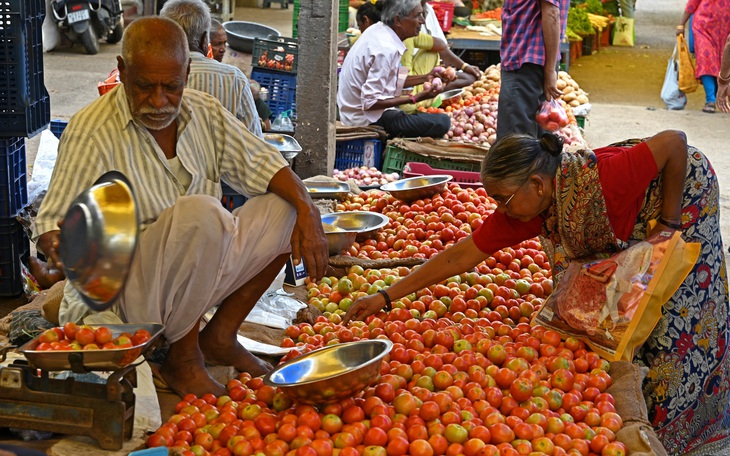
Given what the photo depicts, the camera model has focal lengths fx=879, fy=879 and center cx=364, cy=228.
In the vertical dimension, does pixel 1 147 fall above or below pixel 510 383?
above

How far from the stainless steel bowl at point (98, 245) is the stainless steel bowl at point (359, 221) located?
235 cm

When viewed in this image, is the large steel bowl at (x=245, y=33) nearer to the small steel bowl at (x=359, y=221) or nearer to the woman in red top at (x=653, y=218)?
the small steel bowl at (x=359, y=221)

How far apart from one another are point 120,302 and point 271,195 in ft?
2.07

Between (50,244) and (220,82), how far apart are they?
1.97m

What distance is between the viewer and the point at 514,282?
12.5ft

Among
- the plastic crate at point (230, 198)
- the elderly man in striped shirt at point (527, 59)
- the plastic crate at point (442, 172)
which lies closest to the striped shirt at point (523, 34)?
the elderly man in striped shirt at point (527, 59)

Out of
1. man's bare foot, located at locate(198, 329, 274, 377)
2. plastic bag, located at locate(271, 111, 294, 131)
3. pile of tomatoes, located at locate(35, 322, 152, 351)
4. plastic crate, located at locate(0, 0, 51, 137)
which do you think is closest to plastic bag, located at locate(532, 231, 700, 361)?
man's bare foot, located at locate(198, 329, 274, 377)

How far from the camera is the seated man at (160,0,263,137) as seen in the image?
4160 millimetres

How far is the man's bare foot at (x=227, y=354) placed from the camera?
2.99 meters

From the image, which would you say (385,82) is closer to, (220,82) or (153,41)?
(220,82)

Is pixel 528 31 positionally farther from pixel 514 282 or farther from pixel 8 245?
pixel 8 245

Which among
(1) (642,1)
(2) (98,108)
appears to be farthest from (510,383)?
(1) (642,1)

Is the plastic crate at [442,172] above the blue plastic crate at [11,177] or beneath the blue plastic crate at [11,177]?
beneath

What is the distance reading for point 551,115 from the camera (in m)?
5.75
